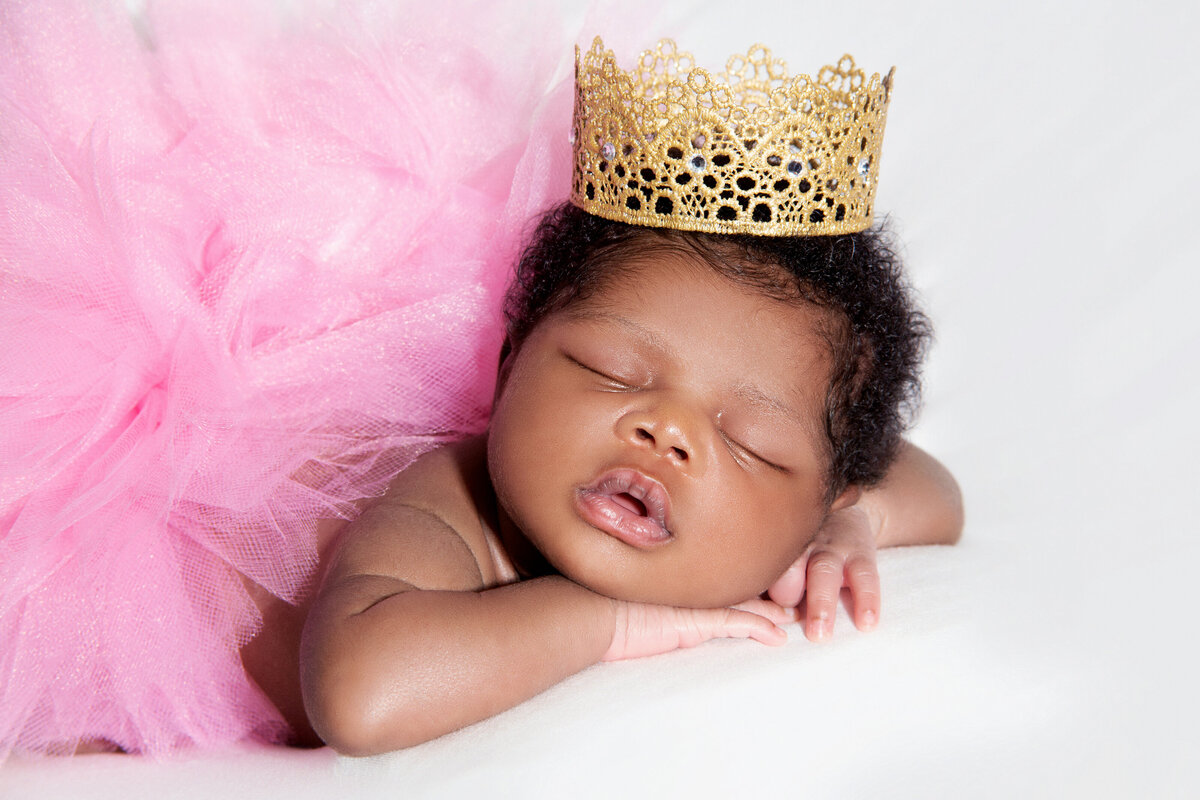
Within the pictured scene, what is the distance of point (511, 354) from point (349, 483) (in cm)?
25

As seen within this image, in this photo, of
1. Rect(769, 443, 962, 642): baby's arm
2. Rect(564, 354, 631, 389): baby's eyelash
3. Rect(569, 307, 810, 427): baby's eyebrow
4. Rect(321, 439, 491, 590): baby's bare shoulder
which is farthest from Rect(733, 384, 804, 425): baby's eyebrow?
Rect(321, 439, 491, 590): baby's bare shoulder

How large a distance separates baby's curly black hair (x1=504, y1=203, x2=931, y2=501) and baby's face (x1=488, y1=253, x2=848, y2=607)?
0.09 feet

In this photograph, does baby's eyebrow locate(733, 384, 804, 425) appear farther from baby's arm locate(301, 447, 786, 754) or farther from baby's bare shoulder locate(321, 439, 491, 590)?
baby's bare shoulder locate(321, 439, 491, 590)

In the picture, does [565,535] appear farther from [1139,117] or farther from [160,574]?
[1139,117]

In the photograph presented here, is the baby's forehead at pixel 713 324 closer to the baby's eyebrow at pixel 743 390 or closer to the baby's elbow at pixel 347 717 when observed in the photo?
the baby's eyebrow at pixel 743 390

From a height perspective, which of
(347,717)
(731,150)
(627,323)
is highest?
(731,150)

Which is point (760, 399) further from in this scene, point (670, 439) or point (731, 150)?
point (731, 150)

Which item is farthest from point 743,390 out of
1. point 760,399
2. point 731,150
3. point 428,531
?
point 428,531

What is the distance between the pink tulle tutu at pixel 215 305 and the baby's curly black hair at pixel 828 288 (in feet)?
0.45

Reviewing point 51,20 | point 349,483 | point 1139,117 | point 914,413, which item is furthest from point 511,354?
point 1139,117

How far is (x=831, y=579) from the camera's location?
140 centimetres

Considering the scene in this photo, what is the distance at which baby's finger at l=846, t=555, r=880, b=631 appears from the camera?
1.35 metres

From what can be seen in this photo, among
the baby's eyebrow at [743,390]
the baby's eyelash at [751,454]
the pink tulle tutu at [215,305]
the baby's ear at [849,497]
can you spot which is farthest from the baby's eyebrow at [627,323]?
the baby's ear at [849,497]

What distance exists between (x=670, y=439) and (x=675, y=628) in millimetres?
238
